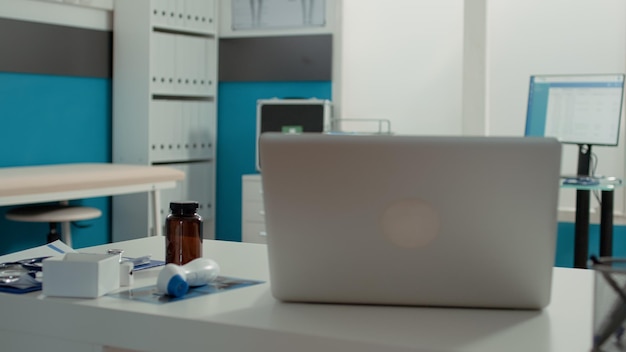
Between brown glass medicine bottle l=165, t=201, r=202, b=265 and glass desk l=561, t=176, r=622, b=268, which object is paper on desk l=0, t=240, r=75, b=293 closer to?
brown glass medicine bottle l=165, t=201, r=202, b=265

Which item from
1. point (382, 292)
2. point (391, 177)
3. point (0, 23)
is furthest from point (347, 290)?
point (0, 23)

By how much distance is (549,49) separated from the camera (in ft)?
16.0

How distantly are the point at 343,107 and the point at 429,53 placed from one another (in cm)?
63

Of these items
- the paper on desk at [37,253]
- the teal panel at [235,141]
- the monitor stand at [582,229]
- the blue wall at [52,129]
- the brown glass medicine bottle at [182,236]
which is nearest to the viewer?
the brown glass medicine bottle at [182,236]

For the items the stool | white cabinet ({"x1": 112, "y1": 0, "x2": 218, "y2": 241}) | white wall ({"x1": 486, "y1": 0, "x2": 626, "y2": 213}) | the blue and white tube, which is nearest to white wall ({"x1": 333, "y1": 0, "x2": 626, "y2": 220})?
white wall ({"x1": 486, "y1": 0, "x2": 626, "y2": 213})

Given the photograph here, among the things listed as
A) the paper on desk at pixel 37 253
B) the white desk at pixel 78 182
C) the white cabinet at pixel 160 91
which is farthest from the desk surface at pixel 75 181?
the paper on desk at pixel 37 253

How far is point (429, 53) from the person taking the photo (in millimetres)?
5184

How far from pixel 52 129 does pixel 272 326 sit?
386 centimetres

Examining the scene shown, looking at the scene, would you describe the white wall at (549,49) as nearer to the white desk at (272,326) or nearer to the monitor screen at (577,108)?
the monitor screen at (577,108)

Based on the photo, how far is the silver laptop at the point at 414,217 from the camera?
139 centimetres

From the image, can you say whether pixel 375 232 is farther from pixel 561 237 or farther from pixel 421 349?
pixel 561 237

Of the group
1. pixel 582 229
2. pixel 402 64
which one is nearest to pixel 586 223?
pixel 582 229

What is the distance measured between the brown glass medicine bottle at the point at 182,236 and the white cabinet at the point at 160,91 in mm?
3170

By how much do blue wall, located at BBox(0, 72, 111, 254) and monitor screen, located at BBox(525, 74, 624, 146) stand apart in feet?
8.22
